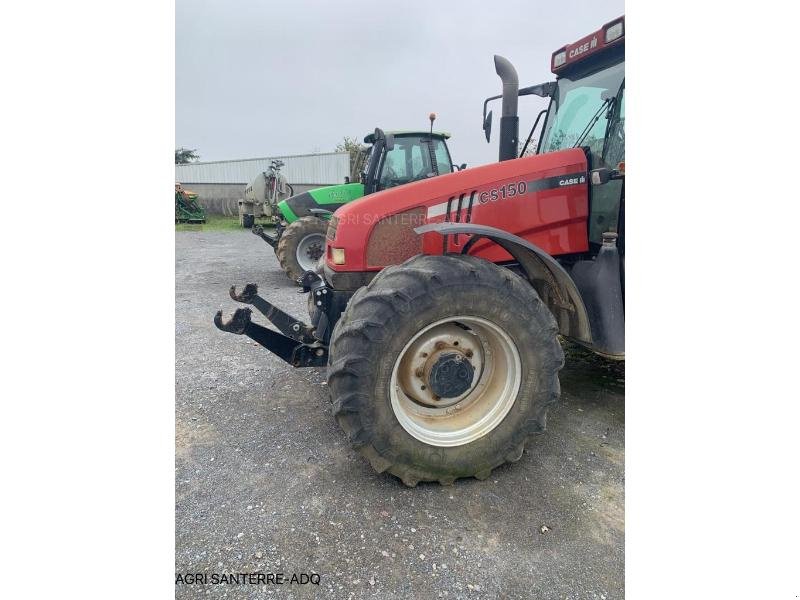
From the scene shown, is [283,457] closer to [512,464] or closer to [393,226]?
[512,464]

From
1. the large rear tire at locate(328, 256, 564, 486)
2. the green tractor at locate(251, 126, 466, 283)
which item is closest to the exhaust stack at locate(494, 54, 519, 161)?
the large rear tire at locate(328, 256, 564, 486)

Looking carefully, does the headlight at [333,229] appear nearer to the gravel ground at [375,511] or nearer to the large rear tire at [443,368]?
the large rear tire at [443,368]

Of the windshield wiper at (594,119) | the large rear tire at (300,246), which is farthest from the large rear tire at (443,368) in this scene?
the large rear tire at (300,246)

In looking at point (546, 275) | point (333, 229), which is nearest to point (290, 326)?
point (333, 229)

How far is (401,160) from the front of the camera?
6727 millimetres

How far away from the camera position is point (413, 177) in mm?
6742

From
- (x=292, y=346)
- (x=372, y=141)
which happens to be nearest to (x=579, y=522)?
(x=292, y=346)

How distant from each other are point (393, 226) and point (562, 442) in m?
1.62

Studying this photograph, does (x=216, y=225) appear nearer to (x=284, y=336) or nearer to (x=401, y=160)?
(x=401, y=160)

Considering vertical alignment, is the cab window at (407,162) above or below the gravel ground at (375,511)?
above

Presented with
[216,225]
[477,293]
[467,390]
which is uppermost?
[216,225]

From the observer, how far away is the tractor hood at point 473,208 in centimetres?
276

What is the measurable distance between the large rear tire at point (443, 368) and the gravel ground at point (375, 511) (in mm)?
213

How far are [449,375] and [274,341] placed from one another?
1052 mm
